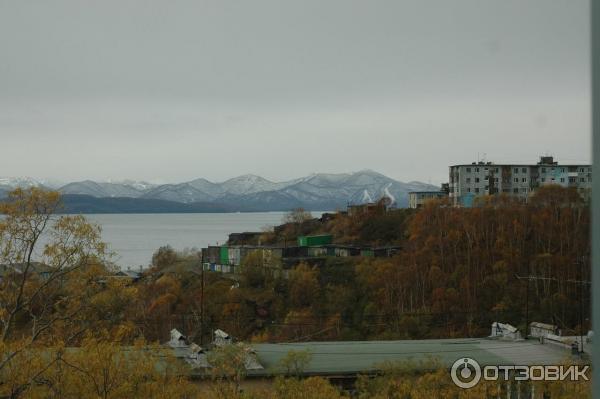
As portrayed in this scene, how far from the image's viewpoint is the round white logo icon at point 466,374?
3527mm

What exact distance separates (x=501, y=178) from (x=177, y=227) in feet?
61.7

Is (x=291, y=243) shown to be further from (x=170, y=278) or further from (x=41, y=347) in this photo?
(x=41, y=347)

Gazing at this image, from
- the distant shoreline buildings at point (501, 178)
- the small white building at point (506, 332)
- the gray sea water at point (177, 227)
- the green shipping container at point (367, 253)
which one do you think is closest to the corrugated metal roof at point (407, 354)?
the small white building at point (506, 332)

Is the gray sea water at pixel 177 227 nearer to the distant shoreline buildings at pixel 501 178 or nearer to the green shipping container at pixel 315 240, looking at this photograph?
the green shipping container at pixel 315 240

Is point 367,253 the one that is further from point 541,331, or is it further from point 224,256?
point 541,331

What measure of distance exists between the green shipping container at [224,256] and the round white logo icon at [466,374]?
1069 cm

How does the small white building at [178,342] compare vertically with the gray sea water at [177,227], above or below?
below

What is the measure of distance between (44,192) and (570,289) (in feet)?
29.1

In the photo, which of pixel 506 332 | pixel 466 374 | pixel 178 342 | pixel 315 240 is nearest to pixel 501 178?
pixel 315 240

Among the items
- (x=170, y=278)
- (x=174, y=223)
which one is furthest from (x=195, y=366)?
(x=174, y=223)

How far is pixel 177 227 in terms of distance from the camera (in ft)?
102

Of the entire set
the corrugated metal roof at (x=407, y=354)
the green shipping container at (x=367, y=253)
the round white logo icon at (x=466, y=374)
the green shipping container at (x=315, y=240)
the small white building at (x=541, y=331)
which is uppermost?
the green shipping container at (x=315, y=240)

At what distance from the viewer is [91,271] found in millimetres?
3311

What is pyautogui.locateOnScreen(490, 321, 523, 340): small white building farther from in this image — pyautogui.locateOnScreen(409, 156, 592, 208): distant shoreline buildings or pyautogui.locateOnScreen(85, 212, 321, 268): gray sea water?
pyautogui.locateOnScreen(85, 212, 321, 268): gray sea water
